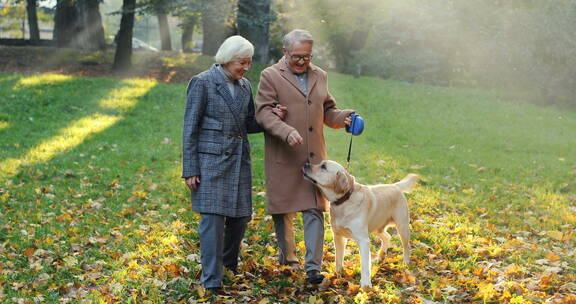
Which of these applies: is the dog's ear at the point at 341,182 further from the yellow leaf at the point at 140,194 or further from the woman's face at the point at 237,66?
the yellow leaf at the point at 140,194

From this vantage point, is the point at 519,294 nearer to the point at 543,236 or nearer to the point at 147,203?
the point at 543,236

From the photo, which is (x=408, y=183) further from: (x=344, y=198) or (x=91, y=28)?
(x=91, y=28)

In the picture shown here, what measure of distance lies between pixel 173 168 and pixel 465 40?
73.6ft

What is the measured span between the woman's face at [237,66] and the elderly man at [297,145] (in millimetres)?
272

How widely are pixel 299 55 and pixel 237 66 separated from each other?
547 millimetres

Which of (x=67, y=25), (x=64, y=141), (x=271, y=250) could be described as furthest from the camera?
(x=67, y=25)

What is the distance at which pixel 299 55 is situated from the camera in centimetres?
510

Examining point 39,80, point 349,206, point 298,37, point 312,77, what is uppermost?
point 298,37

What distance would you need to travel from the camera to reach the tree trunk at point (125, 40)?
20.2m

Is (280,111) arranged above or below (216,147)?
above

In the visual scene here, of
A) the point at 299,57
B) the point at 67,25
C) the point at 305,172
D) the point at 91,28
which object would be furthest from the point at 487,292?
the point at 67,25

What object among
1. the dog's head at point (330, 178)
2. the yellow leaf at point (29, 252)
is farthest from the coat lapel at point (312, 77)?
the yellow leaf at point (29, 252)

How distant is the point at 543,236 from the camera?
729 centimetres

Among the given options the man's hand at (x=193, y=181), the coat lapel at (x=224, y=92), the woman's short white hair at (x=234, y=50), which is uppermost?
the woman's short white hair at (x=234, y=50)
